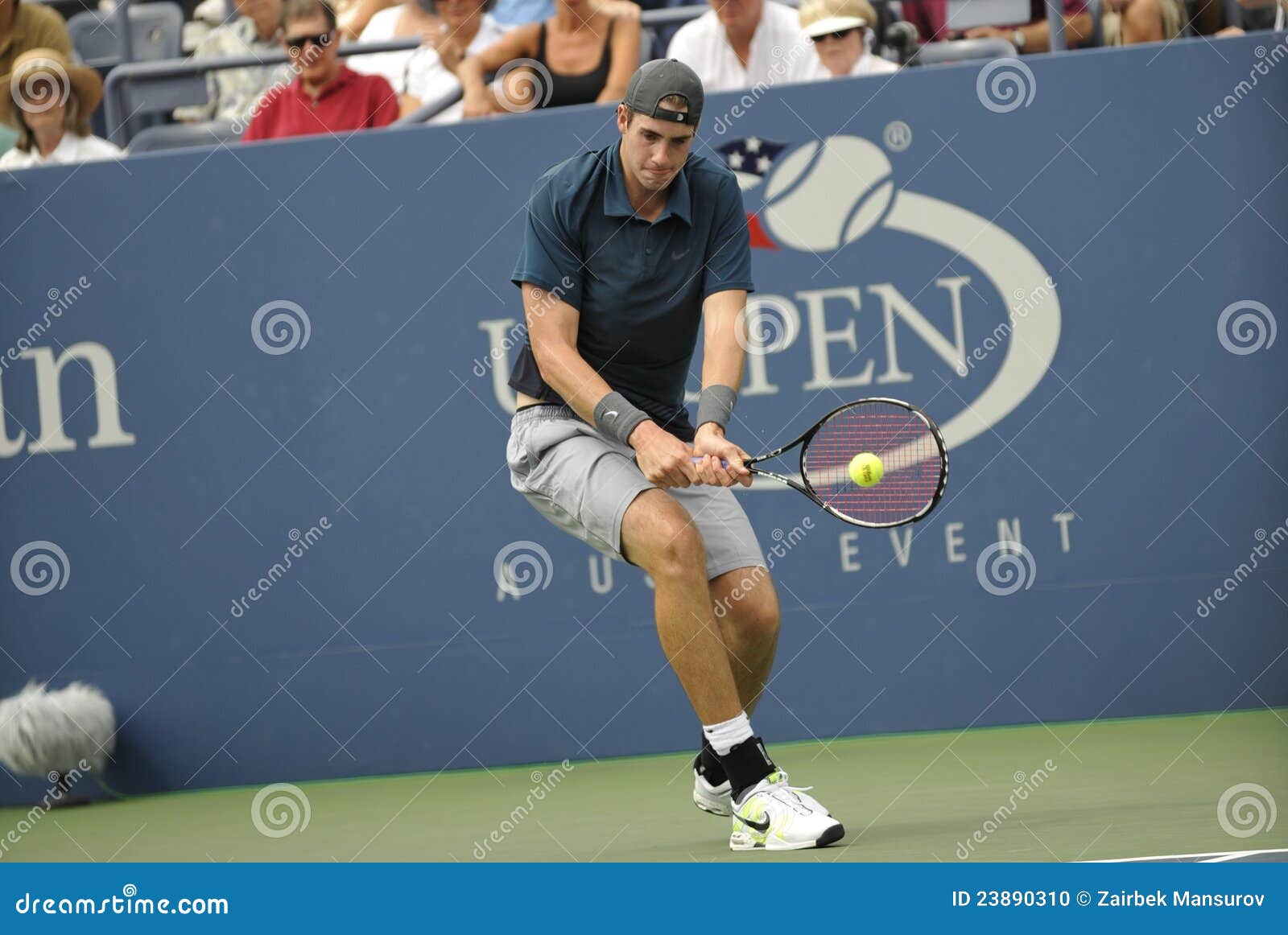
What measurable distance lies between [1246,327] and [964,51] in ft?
4.78

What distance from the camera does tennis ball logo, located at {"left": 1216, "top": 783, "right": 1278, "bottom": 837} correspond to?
3842 mm

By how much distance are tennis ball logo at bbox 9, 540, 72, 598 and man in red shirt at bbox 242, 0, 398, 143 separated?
184 cm

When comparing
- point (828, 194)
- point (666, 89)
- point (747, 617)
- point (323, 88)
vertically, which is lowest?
point (747, 617)

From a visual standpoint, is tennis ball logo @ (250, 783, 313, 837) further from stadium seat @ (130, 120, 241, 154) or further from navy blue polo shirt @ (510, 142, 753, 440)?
stadium seat @ (130, 120, 241, 154)

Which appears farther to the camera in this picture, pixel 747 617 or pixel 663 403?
pixel 663 403

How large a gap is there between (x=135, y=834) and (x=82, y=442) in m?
1.69

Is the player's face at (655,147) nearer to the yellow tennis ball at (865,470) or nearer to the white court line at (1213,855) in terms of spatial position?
the yellow tennis ball at (865,470)

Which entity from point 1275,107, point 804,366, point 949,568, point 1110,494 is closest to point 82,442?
point 804,366

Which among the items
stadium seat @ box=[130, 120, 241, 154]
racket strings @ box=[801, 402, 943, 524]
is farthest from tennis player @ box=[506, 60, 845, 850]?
stadium seat @ box=[130, 120, 241, 154]

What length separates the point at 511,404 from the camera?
6.29 meters

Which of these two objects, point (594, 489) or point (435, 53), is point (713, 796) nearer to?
point (594, 489)

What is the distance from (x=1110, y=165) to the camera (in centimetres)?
611

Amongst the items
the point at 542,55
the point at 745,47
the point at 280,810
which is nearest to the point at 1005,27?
the point at 745,47

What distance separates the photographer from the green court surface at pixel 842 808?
4.05 meters
